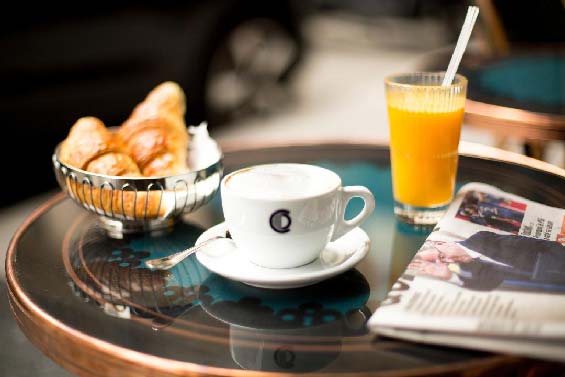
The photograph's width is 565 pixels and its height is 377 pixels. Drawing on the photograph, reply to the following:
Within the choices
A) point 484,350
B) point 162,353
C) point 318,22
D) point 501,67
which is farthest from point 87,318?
point 318,22

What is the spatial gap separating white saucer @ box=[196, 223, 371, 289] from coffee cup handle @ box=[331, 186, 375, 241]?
0.8 inches

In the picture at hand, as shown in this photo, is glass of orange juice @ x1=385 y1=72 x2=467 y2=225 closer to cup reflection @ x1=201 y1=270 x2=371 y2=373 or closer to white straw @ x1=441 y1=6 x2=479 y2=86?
white straw @ x1=441 y1=6 x2=479 y2=86

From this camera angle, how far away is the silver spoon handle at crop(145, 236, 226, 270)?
2.23 feet

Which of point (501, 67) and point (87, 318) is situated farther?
point (501, 67)

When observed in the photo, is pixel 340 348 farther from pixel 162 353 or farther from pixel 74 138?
pixel 74 138

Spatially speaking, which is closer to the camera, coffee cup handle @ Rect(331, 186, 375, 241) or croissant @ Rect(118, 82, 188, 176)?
coffee cup handle @ Rect(331, 186, 375, 241)

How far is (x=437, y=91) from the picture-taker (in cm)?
78

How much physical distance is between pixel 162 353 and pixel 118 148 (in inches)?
13.7

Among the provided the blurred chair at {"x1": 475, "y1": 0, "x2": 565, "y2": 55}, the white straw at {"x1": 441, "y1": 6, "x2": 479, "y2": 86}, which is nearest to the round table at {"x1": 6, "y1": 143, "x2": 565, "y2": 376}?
the white straw at {"x1": 441, "y1": 6, "x2": 479, "y2": 86}

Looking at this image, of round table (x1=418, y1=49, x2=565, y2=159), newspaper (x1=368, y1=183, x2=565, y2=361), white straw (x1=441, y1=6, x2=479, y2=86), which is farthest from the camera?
round table (x1=418, y1=49, x2=565, y2=159)

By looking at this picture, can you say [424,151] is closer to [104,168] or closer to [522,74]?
[104,168]

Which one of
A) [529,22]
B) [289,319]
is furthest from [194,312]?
[529,22]

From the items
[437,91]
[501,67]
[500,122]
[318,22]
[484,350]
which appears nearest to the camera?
[484,350]

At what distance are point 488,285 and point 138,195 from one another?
1.28ft
